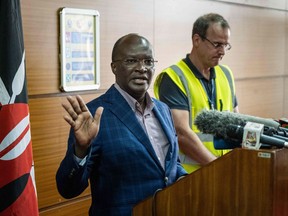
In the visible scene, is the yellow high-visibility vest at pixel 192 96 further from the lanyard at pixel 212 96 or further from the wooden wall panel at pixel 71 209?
the wooden wall panel at pixel 71 209

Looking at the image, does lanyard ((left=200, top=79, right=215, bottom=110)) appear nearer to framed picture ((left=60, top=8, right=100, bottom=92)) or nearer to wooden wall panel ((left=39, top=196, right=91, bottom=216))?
framed picture ((left=60, top=8, right=100, bottom=92))

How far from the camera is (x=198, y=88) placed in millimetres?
2758

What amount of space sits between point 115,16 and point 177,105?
976 mm

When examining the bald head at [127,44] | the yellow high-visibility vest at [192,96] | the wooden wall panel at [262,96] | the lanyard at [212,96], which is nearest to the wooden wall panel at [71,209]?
the yellow high-visibility vest at [192,96]

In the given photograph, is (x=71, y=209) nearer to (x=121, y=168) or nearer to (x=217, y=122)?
(x=121, y=168)

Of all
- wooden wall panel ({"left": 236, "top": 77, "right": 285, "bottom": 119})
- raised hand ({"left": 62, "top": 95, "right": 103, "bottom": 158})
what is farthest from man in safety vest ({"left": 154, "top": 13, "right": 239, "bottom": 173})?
wooden wall panel ({"left": 236, "top": 77, "right": 285, "bottom": 119})

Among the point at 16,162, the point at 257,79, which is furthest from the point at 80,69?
the point at 257,79

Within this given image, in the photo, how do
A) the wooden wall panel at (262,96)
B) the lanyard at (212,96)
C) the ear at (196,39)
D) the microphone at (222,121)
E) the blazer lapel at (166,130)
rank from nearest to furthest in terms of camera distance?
the microphone at (222,121) < the blazer lapel at (166,130) < the lanyard at (212,96) < the ear at (196,39) < the wooden wall panel at (262,96)

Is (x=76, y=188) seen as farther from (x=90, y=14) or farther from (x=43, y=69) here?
(x=90, y=14)

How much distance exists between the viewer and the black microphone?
144 cm

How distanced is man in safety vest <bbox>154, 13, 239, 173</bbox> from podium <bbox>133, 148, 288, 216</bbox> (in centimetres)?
104

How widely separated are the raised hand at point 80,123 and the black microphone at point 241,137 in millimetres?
455

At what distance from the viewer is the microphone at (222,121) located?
1.60 metres

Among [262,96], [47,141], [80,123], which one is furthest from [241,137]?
[262,96]
